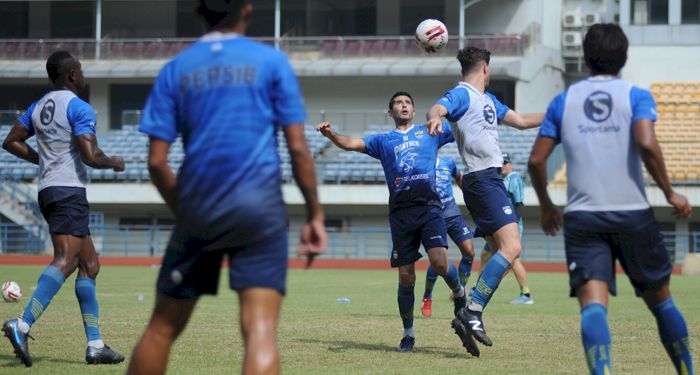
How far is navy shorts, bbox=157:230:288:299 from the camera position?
531 cm

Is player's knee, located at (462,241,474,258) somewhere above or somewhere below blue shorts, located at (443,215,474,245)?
below

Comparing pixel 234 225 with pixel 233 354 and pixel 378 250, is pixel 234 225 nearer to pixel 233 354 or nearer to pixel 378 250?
pixel 233 354

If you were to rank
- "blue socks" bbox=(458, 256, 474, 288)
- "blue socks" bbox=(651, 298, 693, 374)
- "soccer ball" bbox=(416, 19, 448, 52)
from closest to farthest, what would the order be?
"blue socks" bbox=(651, 298, 693, 374) → "soccer ball" bbox=(416, 19, 448, 52) → "blue socks" bbox=(458, 256, 474, 288)

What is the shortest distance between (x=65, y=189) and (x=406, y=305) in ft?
10.3

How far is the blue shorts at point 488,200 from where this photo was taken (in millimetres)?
9594

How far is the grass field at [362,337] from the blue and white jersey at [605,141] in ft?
7.70

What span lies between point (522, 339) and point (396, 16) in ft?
114

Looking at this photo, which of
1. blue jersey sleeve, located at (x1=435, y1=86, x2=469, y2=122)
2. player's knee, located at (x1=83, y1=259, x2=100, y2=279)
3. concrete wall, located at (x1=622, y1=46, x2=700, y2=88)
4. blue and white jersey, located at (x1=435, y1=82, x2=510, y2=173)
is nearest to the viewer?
player's knee, located at (x1=83, y1=259, x2=100, y2=279)

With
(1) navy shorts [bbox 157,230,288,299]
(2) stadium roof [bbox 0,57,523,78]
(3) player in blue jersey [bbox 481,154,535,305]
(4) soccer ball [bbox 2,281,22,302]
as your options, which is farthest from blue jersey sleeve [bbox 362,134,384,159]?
(2) stadium roof [bbox 0,57,523,78]

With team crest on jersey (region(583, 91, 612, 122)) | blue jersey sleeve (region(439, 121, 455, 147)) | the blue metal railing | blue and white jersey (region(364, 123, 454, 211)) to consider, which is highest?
team crest on jersey (region(583, 91, 612, 122))

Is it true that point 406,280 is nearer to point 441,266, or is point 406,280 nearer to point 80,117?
point 441,266

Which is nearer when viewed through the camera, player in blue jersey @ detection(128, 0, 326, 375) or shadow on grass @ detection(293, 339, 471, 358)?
player in blue jersey @ detection(128, 0, 326, 375)

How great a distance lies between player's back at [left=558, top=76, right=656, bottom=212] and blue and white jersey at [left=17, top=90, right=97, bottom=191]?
152 inches

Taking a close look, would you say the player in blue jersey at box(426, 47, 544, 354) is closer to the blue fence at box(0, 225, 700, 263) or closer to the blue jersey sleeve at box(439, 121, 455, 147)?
the blue jersey sleeve at box(439, 121, 455, 147)
